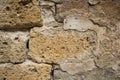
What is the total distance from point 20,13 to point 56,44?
1.05 feet

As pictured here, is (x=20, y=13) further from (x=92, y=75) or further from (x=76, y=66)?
(x=92, y=75)

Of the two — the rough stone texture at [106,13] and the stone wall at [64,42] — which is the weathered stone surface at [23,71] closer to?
the stone wall at [64,42]

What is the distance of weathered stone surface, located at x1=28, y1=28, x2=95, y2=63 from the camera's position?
223 cm

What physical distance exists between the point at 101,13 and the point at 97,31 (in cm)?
13

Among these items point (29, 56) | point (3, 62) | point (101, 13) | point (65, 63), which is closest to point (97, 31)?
point (101, 13)

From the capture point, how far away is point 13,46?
2.23m

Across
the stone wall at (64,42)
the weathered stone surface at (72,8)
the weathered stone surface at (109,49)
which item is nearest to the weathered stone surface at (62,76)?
the stone wall at (64,42)

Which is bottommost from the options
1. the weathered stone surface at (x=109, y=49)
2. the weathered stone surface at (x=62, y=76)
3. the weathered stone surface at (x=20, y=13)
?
the weathered stone surface at (x=62, y=76)

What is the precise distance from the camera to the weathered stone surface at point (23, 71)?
223cm

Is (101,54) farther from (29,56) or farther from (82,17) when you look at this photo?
(29,56)

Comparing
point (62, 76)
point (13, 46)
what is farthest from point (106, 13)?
point (13, 46)

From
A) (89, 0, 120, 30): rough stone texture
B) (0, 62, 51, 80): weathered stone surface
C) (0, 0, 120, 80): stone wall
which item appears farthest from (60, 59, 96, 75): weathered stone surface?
(89, 0, 120, 30): rough stone texture

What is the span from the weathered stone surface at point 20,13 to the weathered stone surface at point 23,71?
285mm

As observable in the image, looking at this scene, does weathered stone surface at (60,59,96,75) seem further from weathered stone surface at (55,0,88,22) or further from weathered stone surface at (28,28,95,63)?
weathered stone surface at (55,0,88,22)
